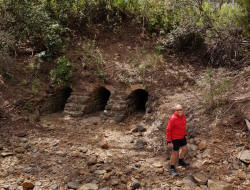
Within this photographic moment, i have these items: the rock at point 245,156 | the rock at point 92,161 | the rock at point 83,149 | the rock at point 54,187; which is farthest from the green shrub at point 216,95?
the rock at point 54,187

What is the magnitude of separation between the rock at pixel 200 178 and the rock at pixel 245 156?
2.65ft

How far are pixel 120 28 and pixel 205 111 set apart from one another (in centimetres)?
643

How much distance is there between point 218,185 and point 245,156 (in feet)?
2.91

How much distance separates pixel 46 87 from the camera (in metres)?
8.23

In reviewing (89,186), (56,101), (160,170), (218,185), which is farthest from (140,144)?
(56,101)

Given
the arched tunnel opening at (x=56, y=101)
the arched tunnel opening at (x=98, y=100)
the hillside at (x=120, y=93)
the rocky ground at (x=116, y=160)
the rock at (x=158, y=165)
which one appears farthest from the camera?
the arched tunnel opening at (x=98, y=100)

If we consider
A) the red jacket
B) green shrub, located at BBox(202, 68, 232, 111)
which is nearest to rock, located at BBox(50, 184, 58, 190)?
the red jacket

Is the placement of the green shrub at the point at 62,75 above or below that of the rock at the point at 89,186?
above

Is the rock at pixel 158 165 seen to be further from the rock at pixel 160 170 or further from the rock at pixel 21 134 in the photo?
the rock at pixel 21 134

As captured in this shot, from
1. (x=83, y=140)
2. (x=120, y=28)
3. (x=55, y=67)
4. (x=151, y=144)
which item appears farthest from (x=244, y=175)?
(x=120, y=28)

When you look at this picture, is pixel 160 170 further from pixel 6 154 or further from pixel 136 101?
pixel 136 101

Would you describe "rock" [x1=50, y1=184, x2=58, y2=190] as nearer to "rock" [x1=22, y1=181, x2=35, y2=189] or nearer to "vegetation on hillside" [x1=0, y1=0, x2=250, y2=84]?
"rock" [x1=22, y1=181, x2=35, y2=189]

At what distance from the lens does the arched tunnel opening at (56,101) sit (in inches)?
314

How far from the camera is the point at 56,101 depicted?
8.42 metres
